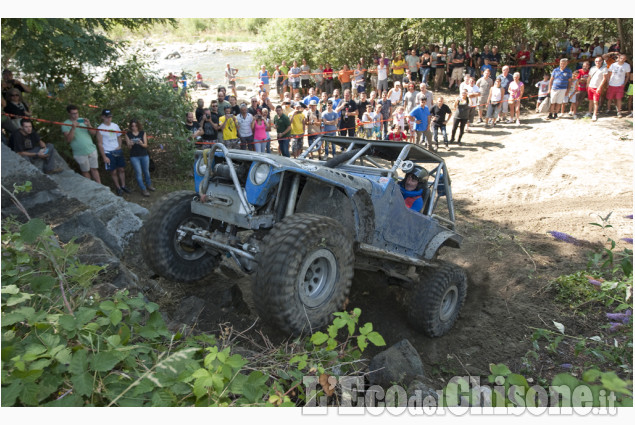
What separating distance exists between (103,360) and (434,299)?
3734 mm

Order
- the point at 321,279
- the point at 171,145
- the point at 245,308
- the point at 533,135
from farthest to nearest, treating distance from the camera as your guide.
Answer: the point at 533,135
the point at 171,145
the point at 245,308
the point at 321,279

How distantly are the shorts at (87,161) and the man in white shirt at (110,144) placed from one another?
0.52ft

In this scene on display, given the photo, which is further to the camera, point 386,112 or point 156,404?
point 386,112

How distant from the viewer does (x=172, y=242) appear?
4734 mm

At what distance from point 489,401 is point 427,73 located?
56.3 feet

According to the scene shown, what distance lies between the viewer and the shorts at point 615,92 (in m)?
14.6

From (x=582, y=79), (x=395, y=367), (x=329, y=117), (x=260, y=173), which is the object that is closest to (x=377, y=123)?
(x=329, y=117)

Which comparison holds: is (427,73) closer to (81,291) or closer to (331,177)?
(331,177)

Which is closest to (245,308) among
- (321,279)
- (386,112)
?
(321,279)

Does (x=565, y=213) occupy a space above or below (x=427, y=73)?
below

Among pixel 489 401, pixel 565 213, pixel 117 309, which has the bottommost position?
pixel 565 213

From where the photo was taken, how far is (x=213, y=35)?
3362 centimetres

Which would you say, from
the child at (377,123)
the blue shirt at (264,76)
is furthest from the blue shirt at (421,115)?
the blue shirt at (264,76)

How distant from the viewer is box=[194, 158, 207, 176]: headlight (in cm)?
473
